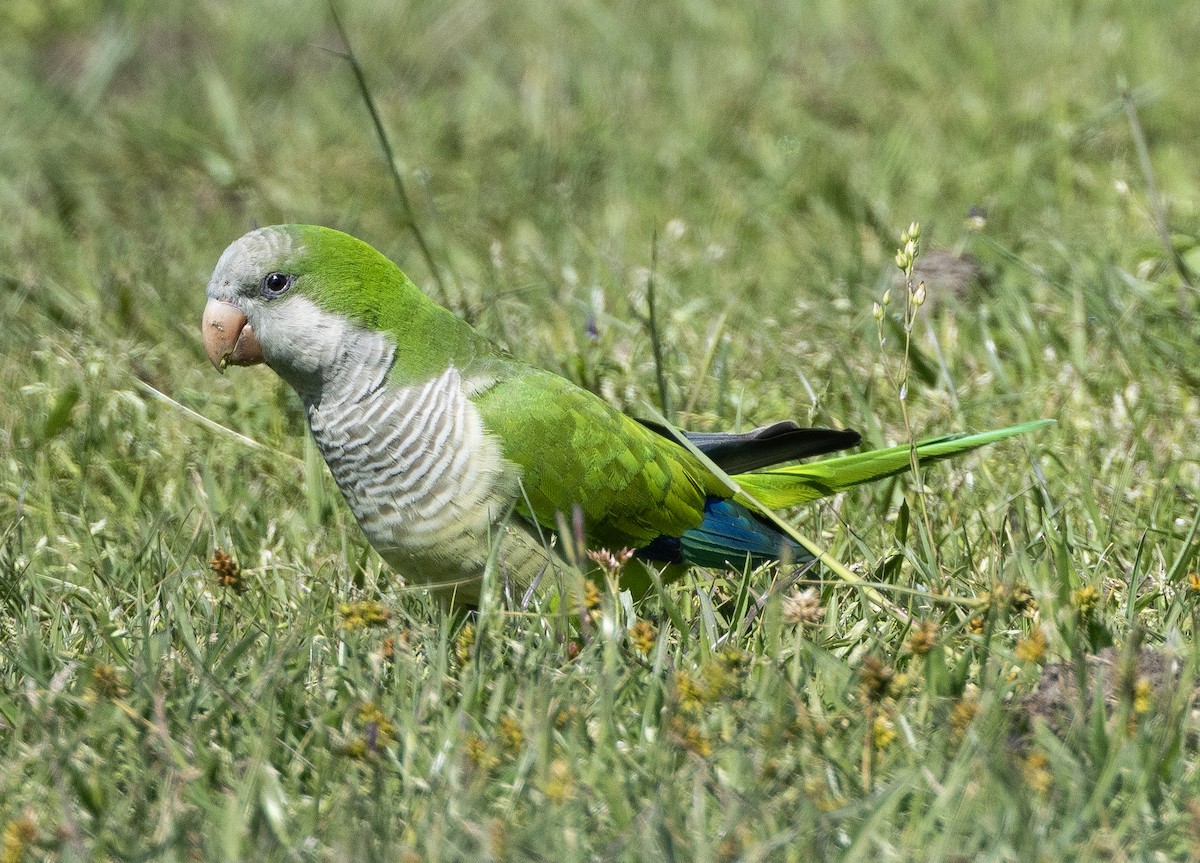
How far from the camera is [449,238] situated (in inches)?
205

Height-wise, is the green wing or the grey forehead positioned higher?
the grey forehead

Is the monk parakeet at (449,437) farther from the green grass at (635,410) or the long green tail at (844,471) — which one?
the green grass at (635,410)

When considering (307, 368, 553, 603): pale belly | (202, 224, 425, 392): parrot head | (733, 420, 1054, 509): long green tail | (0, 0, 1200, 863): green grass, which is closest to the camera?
(0, 0, 1200, 863): green grass

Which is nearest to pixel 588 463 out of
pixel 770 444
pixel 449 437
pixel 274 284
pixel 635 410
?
pixel 449 437

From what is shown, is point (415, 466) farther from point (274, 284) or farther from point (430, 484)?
point (274, 284)

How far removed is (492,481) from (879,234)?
2.03 metres

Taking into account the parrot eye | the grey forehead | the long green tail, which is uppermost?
the grey forehead

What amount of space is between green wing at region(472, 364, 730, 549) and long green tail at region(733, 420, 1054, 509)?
0.51ft

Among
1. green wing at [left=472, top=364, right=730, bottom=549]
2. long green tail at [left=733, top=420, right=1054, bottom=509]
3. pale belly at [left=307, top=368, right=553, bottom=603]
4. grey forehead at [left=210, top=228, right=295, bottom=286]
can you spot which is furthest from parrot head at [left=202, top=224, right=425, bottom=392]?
long green tail at [left=733, top=420, right=1054, bottom=509]

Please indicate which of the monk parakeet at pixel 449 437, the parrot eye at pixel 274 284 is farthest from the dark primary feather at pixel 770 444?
the parrot eye at pixel 274 284

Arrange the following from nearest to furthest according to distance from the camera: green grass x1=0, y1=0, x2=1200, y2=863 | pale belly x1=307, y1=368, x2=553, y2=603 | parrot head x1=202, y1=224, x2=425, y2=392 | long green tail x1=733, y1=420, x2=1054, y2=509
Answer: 1. green grass x1=0, y1=0, x2=1200, y2=863
2. pale belly x1=307, y1=368, x2=553, y2=603
3. parrot head x1=202, y1=224, x2=425, y2=392
4. long green tail x1=733, y1=420, x2=1054, y2=509

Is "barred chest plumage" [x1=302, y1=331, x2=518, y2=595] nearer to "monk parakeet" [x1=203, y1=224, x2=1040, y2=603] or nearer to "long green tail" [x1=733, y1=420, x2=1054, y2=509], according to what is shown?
"monk parakeet" [x1=203, y1=224, x2=1040, y2=603]

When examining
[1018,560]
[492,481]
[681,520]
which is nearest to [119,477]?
[492,481]

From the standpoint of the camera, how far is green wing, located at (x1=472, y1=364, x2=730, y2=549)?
9.27 ft
